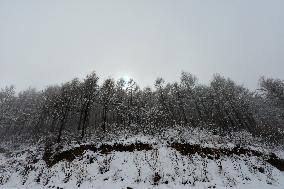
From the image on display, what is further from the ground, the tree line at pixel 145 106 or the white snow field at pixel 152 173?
the tree line at pixel 145 106

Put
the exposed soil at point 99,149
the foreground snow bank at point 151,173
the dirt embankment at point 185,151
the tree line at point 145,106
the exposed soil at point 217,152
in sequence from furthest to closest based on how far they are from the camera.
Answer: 1. the tree line at point 145,106
2. the exposed soil at point 99,149
3. the dirt embankment at point 185,151
4. the exposed soil at point 217,152
5. the foreground snow bank at point 151,173

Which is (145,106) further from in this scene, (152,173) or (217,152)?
(152,173)

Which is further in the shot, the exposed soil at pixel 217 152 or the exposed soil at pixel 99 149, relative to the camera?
the exposed soil at pixel 99 149

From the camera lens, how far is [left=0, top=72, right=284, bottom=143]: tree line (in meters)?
48.1

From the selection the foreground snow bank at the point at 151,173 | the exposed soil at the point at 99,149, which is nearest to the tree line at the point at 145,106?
the exposed soil at the point at 99,149

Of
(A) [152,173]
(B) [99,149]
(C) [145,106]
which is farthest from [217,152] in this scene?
(C) [145,106]

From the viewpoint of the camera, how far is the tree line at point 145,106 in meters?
48.1

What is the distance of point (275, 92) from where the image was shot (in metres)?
47.9

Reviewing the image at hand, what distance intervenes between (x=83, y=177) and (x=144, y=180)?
503 centimetres

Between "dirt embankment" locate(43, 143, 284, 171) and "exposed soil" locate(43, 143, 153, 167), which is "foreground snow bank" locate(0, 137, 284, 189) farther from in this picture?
"dirt embankment" locate(43, 143, 284, 171)

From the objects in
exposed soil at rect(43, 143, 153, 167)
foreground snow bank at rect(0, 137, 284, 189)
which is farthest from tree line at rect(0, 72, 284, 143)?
foreground snow bank at rect(0, 137, 284, 189)

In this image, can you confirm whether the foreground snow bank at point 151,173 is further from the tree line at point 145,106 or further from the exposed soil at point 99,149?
the tree line at point 145,106

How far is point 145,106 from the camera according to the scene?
55250 millimetres

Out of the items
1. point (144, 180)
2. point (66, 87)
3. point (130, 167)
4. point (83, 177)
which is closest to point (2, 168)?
point (83, 177)
